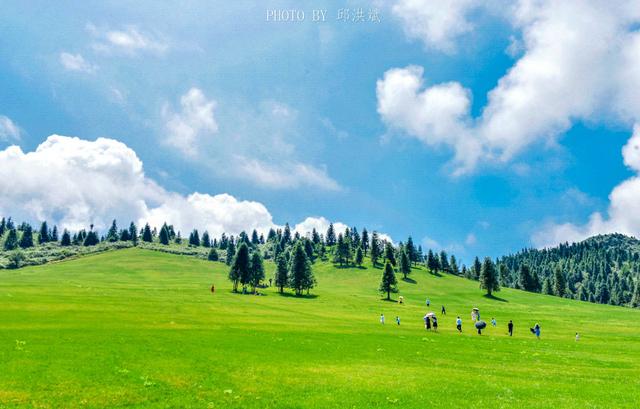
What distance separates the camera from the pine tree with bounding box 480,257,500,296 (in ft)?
461

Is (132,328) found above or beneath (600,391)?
beneath

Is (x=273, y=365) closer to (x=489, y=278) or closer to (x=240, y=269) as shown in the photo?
(x=240, y=269)

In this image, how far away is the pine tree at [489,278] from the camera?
14050 cm

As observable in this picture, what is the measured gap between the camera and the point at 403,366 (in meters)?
29.3

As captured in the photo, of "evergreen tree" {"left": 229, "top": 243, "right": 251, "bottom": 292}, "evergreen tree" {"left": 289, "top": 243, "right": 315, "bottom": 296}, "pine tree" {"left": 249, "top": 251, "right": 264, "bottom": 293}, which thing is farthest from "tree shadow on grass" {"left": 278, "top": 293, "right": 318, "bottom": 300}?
"evergreen tree" {"left": 229, "top": 243, "right": 251, "bottom": 292}

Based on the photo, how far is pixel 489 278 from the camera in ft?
463

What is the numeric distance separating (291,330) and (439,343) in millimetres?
18369

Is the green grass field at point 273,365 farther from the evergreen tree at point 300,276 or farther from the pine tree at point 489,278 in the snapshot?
the pine tree at point 489,278

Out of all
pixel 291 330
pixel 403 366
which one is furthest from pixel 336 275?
pixel 403 366

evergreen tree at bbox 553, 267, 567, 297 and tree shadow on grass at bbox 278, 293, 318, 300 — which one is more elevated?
evergreen tree at bbox 553, 267, 567, 297

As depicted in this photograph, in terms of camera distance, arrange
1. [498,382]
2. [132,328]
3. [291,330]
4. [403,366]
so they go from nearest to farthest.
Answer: [498,382] < [403,366] < [132,328] < [291,330]

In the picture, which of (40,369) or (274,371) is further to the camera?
(274,371)

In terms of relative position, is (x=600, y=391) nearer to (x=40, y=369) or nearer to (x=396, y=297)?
(x=40, y=369)

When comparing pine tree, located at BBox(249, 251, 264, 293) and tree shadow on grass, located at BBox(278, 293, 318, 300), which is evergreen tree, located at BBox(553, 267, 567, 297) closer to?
tree shadow on grass, located at BBox(278, 293, 318, 300)
